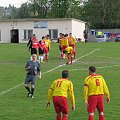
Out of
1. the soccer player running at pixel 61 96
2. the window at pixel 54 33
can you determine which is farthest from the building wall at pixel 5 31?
the soccer player running at pixel 61 96

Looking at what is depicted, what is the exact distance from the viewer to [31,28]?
7262 cm

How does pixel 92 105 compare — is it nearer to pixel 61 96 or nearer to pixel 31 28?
pixel 61 96

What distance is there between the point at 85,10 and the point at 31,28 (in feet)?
122

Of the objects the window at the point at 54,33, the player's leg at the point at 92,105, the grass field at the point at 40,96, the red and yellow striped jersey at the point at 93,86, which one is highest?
the window at the point at 54,33

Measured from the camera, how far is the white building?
71.8 m

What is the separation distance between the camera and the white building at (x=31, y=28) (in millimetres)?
71812

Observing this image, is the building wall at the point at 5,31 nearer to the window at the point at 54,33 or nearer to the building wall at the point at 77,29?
the window at the point at 54,33

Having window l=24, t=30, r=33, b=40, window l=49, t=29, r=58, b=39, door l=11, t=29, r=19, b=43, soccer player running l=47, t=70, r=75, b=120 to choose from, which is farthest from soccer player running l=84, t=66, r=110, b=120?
door l=11, t=29, r=19, b=43

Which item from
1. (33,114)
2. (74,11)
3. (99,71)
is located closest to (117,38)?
(74,11)

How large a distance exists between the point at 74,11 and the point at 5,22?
37.4 meters

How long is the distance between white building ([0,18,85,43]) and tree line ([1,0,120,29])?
25.4m

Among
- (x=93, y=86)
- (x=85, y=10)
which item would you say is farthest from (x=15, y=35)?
(x=93, y=86)

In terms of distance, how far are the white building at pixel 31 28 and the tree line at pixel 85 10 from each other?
83.2 ft

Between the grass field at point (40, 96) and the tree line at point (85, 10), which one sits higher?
the tree line at point (85, 10)
